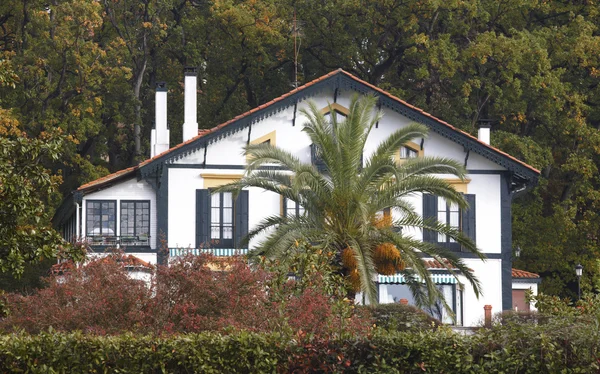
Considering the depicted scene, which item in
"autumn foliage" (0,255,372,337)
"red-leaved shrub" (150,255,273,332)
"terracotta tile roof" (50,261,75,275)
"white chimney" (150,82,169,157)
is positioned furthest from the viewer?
"white chimney" (150,82,169,157)

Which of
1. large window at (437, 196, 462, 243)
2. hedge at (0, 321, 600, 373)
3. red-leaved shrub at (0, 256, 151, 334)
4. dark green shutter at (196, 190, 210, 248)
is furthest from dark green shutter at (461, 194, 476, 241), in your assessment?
hedge at (0, 321, 600, 373)

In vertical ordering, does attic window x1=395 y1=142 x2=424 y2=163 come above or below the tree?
above

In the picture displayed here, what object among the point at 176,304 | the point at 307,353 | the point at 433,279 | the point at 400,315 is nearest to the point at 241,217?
the point at 433,279

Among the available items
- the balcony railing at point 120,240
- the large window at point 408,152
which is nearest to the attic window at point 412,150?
the large window at point 408,152

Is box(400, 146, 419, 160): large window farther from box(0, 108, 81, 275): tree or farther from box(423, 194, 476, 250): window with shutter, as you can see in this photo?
box(0, 108, 81, 275): tree

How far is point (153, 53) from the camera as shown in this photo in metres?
53.3

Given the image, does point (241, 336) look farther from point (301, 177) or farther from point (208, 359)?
point (301, 177)

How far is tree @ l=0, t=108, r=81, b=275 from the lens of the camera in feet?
63.0

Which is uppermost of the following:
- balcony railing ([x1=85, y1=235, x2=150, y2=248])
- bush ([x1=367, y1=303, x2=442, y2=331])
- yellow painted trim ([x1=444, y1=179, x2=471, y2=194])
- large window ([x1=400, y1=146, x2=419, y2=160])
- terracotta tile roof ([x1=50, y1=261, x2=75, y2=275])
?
large window ([x1=400, y1=146, x2=419, y2=160])

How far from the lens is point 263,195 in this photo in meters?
37.7

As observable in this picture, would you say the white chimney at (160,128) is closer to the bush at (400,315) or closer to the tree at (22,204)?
the bush at (400,315)

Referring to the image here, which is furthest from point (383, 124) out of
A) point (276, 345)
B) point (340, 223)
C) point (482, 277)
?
point (276, 345)

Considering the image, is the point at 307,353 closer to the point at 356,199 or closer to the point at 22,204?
the point at 22,204

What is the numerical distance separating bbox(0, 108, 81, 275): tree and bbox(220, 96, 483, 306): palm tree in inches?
395
